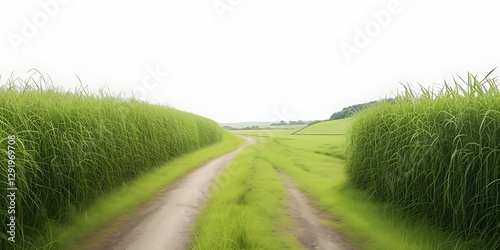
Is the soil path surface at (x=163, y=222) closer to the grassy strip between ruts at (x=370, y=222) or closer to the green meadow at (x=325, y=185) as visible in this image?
the green meadow at (x=325, y=185)

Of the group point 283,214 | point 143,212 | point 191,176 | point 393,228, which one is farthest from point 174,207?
point 393,228

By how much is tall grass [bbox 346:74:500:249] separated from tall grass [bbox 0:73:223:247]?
17.4ft

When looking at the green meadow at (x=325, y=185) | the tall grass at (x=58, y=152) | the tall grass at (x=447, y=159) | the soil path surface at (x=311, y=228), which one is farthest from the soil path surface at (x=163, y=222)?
the tall grass at (x=447, y=159)

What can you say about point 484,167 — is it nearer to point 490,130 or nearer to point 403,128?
point 490,130

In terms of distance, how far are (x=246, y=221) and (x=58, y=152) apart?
314cm

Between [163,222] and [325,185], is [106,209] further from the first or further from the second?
[325,185]

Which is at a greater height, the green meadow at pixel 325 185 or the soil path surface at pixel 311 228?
the green meadow at pixel 325 185

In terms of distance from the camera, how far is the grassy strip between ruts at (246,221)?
11.6 feet

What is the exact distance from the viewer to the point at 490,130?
11.1 feet

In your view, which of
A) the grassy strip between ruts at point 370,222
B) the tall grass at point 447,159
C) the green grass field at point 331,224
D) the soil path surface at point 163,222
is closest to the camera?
the tall grass at point 447,159

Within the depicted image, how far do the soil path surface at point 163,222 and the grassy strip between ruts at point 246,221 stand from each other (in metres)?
0.24

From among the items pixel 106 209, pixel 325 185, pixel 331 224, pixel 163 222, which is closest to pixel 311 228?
pixel 331 224

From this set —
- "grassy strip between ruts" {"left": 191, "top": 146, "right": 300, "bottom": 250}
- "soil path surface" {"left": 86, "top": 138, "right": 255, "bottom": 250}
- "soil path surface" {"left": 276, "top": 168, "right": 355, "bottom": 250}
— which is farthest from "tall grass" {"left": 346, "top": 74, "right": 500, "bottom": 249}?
"soil path surface" {"left": 86, "top": 138, "right": 255, "bottom": 250}

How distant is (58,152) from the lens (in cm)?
444
